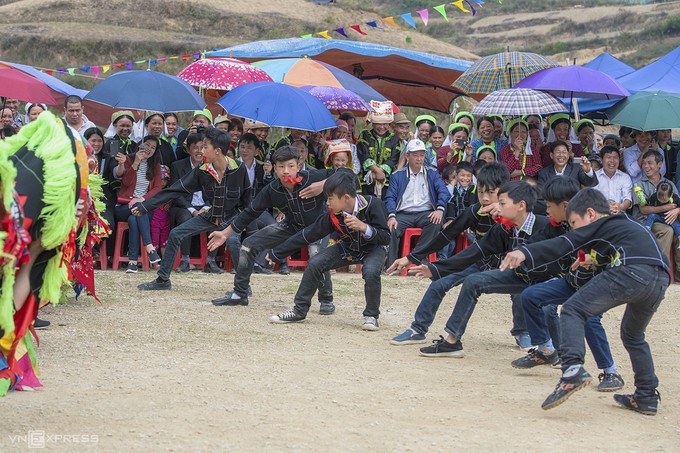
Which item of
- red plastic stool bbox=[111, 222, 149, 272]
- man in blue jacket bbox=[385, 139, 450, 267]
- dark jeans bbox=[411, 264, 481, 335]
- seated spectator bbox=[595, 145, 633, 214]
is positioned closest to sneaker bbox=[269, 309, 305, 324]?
dark jeans bbox=[411, 264, 481, 335]

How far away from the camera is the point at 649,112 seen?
10750 millimetres

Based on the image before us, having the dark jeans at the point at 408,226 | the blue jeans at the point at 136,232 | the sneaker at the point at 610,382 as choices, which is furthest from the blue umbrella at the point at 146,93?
the sneaker at the point at 610,382

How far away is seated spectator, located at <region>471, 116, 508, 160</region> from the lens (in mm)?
11234

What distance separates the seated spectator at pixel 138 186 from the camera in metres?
10.4

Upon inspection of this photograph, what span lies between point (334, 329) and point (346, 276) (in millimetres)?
3034

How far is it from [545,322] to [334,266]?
6.37 ft

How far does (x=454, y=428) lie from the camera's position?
Result: 5.09m

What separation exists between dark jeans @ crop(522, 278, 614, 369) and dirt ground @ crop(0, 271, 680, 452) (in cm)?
24

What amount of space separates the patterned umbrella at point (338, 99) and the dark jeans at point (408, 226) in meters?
1.32

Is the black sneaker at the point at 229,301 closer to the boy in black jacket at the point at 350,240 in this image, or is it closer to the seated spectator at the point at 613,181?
the boy in black jacket at the point at 350,240

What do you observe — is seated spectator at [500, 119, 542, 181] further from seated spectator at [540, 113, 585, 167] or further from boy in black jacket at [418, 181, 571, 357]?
boy in black jacket at [418, 181, 571, 357]

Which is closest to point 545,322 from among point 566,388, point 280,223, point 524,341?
point 524,341

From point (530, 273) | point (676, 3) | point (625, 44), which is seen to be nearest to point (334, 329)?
point (530, 273)

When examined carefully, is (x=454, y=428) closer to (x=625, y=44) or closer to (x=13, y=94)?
(x=13, y=94)
